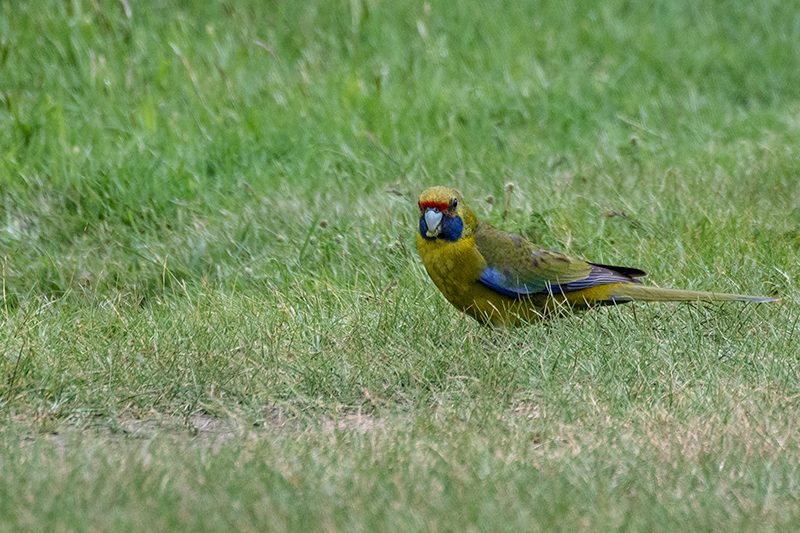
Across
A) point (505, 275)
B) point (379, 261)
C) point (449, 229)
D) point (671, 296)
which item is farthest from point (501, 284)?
point (379, 261)

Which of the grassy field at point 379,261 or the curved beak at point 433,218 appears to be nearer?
the grassy field at point 379,261

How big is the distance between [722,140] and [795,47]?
1997 millimetres

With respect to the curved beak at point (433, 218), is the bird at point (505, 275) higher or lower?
lower

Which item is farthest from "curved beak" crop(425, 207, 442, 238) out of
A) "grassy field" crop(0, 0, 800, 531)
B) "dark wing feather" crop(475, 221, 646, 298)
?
"grassy field" crop(0, 0, 800, 531)

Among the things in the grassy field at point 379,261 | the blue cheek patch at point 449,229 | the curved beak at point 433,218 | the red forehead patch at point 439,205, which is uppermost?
the red forehead patch at point 439,205

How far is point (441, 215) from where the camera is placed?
4.11 m

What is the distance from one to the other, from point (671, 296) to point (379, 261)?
5.61 feet

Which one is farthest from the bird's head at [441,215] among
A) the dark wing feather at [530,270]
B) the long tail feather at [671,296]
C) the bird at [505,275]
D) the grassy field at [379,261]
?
the long tail feather at [671,296]

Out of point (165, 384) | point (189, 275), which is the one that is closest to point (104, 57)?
point (189, 275)

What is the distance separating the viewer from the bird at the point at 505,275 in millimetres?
4141

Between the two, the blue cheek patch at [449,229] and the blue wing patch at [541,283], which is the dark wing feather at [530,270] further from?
the blue cheek patch at [449,229]

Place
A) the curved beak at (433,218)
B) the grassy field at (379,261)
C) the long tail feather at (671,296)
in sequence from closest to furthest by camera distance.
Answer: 1. the grassy field at (379,261)
2. the curved beak at (433,218)
3. the long tail feather at (671,296)

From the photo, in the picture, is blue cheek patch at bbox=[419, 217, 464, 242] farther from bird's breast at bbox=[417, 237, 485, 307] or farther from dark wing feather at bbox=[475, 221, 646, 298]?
dark wing feather at bbox=[475, 221, 646, 298]

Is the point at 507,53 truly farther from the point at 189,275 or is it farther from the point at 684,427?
the point at 684,427
